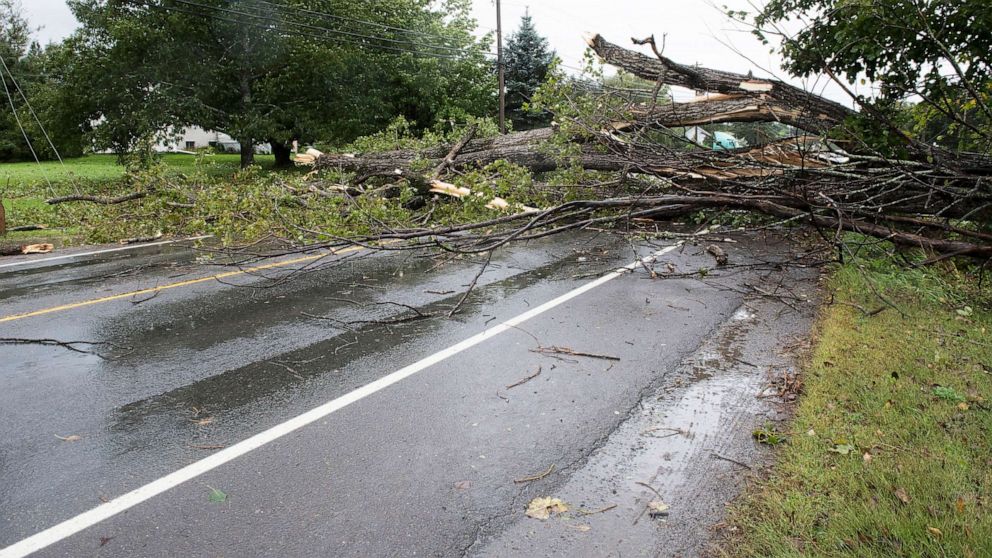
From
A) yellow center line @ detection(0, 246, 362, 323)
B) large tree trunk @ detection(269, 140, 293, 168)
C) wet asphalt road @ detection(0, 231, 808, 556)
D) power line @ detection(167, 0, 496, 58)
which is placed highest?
power line @ detection(167, 0, 496, 58)

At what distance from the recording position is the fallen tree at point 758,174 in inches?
171

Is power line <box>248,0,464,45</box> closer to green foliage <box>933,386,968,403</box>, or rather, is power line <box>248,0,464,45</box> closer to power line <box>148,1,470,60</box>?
power line <box>148,1,470,60</box>

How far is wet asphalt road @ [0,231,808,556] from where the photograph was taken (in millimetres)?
2914

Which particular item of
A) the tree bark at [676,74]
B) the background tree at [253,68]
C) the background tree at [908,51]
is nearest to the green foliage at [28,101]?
the background tree at [253,68]

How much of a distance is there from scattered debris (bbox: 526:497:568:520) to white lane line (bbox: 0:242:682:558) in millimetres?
1586

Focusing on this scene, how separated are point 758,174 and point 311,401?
4950mm

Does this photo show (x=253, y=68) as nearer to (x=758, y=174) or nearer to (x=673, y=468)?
(x=758, y=174)

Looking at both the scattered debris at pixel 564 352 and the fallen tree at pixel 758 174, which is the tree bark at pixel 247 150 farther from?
the scattered debris at pixel 564 352

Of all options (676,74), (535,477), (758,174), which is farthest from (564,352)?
(676,74)

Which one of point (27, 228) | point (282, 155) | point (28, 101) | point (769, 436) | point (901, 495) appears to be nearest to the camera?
point (901, 495)

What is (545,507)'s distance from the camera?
119 inches

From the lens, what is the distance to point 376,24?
85.1ft

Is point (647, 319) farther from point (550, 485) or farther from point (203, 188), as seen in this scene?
point (203, 188)

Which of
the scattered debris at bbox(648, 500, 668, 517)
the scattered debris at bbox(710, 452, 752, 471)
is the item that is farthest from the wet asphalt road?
the scattered debris at bbox(710, 452, 752, 471)
